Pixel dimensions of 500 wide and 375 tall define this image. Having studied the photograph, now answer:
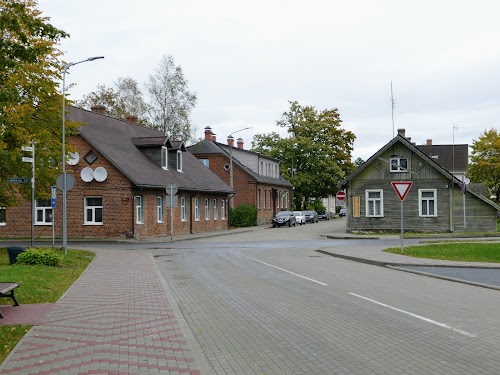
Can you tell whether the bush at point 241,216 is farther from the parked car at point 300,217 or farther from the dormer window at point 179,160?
the dormer window at point 179,160

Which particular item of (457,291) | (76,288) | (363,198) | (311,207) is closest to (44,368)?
(76,288)

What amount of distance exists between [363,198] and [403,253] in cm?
1975

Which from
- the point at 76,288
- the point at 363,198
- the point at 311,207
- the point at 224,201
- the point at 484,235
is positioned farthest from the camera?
the point at 311,207

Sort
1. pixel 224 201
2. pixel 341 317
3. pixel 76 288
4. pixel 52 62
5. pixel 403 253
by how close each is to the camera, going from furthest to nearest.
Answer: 1. pixel 224 201
2. pixel 52 62
3. pixel 403 253
4. pixel 76 288
5. pixel 341 317

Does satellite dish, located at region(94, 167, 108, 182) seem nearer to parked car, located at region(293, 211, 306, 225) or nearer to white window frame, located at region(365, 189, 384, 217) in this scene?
white window frame, located at region(365, 189, 384, 217)

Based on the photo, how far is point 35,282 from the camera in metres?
13.9

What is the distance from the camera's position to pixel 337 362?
7062mm

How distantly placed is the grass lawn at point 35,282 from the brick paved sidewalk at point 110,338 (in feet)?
0.74

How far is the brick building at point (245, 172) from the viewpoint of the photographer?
63.6 m

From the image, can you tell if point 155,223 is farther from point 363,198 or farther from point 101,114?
point 363,198

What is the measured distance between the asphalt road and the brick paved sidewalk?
1.31ft

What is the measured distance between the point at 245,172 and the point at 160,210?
24.6m

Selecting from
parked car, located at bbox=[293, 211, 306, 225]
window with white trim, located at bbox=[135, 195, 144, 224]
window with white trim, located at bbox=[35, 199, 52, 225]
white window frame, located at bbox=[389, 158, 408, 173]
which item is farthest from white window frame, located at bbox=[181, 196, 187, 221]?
parked car, located at bbox=[293, 211, 306, 225]

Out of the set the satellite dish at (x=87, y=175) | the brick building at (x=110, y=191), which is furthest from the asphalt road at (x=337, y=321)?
the satellite dish at (x=87, y=175)
